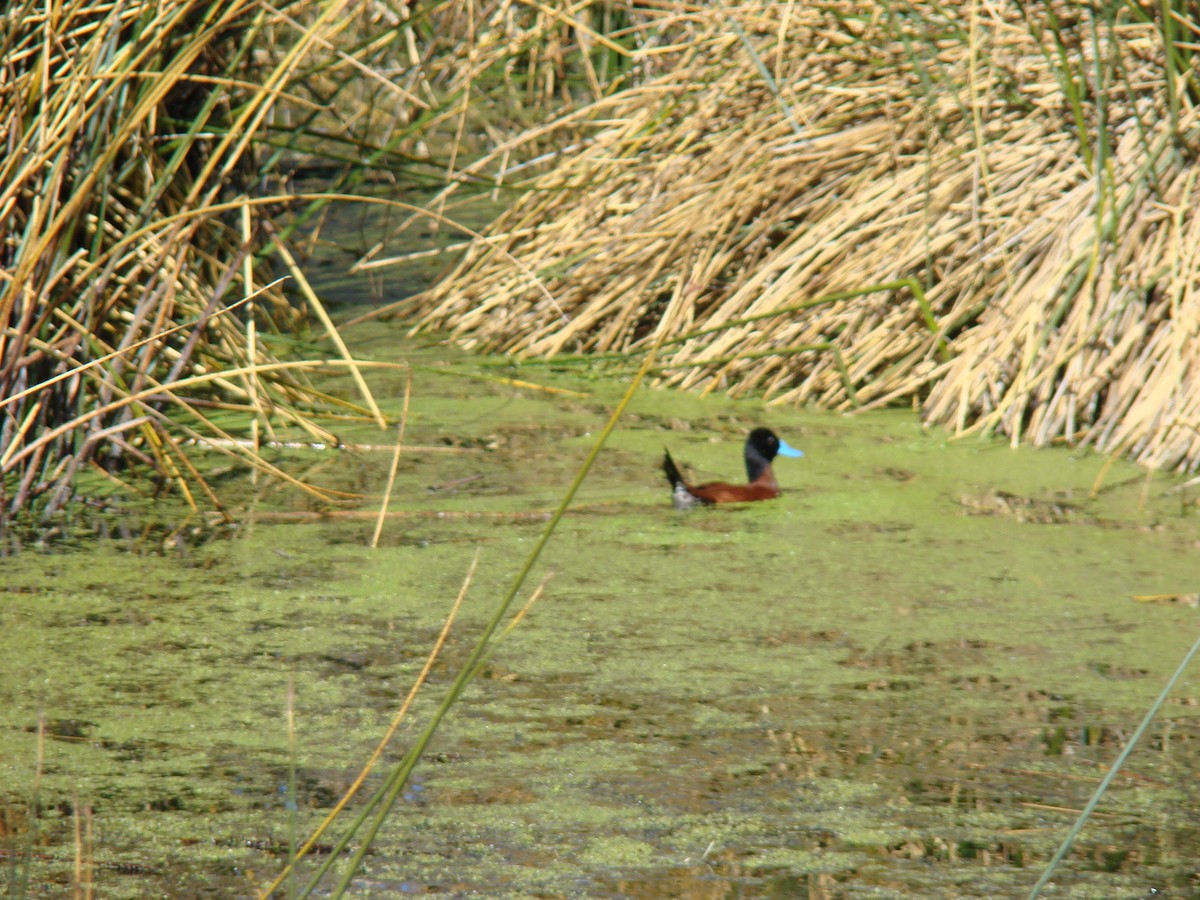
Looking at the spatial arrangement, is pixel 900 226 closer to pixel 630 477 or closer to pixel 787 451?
pixel 787 451

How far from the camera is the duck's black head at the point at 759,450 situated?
361 centimetres

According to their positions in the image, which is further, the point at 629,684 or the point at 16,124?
the point at 16,124

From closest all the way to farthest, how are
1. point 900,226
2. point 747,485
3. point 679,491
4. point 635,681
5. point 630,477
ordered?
point 635,681
point 679,491
point 747,485
point 630,477
point 900,226

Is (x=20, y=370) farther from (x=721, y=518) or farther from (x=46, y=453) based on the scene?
(x=721, y=518)

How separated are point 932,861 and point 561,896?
439 millimetres

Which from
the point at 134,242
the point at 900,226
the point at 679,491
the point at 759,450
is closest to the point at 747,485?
the point at 759,450

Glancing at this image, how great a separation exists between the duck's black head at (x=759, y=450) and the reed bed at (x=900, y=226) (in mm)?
268

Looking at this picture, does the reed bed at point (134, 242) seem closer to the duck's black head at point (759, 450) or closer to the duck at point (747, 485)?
the duck at point (747, 485)

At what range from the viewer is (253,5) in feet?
11.4

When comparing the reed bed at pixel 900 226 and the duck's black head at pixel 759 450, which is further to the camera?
the reed bed at pixel 900 226

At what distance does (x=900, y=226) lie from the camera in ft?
14.4

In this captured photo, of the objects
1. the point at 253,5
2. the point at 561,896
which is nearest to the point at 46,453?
the point at 253,5

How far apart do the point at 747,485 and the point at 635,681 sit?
113 centimetres

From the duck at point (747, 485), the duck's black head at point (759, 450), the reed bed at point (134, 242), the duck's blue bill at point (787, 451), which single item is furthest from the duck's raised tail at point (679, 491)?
the reed bed at point (134, 242)
